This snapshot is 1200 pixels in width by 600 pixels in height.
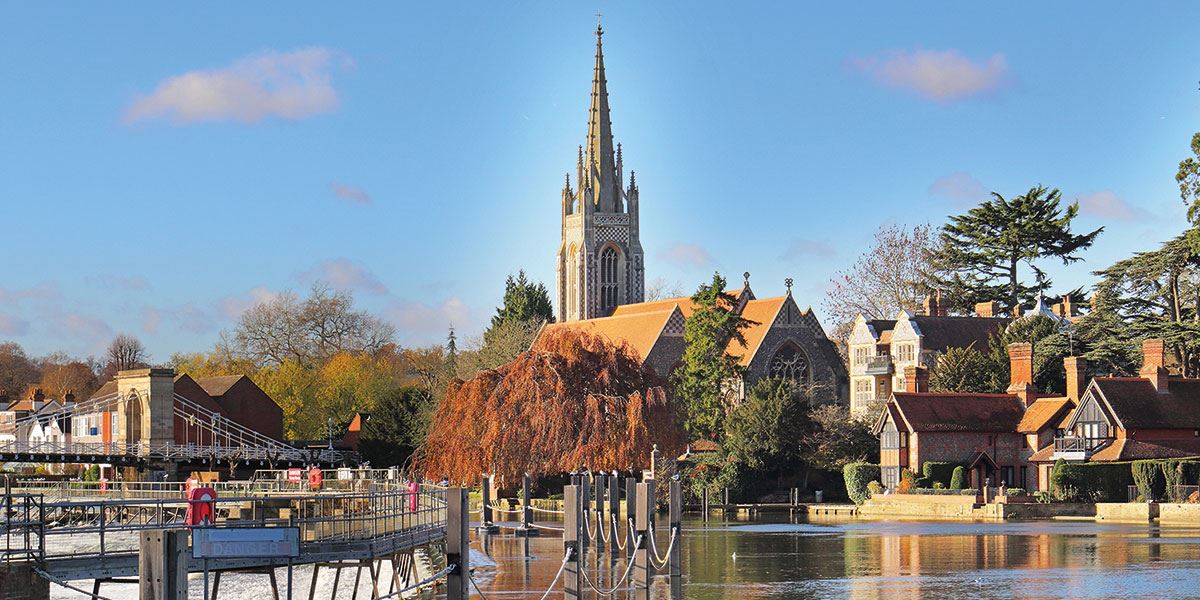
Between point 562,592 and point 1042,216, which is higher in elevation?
point 1042,216

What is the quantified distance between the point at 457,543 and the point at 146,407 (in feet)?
205

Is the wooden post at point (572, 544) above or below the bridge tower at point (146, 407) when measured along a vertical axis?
below

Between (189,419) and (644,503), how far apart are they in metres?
55.7

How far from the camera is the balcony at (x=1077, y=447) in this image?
7194 centimetres

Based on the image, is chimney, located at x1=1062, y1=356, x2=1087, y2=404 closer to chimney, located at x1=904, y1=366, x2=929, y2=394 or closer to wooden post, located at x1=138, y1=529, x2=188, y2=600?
chimney, located at x1=904, y1=366, x2=929, y2=394

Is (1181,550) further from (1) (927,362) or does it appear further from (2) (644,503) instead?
(1) (927,362)

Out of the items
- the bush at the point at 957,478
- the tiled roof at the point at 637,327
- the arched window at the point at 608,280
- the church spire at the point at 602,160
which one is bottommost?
the bush at the point at 957,478

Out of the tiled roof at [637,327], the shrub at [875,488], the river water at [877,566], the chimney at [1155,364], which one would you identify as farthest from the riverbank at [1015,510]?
the tiled roof at [637,327]

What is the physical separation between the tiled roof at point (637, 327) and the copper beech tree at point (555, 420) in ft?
125

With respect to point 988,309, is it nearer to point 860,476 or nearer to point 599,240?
point 860,476

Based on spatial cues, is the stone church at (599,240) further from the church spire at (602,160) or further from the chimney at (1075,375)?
the chimney at (1075,375)

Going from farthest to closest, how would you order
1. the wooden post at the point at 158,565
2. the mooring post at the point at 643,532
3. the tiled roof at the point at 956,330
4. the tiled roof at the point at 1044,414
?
1. the tiled roof at the point at 956,330
2. the tiled roof at the point at 1044,414
3. the mooring post at the point at 643,532
4. the wooden post at the point at 158,565

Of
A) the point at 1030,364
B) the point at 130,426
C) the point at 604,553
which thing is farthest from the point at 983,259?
the point at 604,553

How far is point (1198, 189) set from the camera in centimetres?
7044
